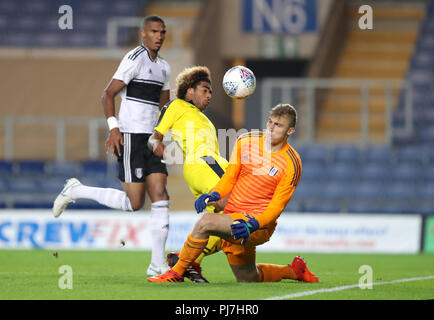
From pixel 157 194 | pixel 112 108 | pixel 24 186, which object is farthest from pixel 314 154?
pixel 112 108

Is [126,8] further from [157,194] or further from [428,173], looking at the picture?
[157,194]

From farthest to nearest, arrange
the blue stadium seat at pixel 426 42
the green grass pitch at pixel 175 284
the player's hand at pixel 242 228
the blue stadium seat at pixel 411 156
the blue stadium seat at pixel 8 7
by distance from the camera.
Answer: the blue stadium seat at pixel 426 42 < the blue stadium seat at pixel 8 7 < the blue stadium seat at pixel 411 156 < the player's hand at pixel 242 228 < the green grass pitch at pixel 175 284

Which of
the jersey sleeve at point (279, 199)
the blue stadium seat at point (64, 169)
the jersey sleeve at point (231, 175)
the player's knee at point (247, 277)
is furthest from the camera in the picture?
the blue stadium seat at point (64, 169)

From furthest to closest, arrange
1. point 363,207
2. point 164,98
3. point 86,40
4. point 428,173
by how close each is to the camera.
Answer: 1. point 86,40
2. point 428,173
3. point 363,207
4. point 164,98

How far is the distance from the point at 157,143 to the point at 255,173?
1.09m

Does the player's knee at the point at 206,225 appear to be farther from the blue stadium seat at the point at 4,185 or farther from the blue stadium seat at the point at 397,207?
the blue stadium seat at the point at 4,185

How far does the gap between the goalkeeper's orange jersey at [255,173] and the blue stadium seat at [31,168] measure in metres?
10.2

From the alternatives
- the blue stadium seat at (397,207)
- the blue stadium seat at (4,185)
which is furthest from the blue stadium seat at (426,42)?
the blue stadium seat at (4,185)

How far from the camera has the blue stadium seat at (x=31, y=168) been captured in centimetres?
1623

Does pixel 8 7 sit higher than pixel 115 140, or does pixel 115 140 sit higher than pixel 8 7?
pixel 8 7

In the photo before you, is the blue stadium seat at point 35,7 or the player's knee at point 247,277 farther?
the blue stadium seat at point 35,7

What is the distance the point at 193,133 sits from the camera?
291 inches

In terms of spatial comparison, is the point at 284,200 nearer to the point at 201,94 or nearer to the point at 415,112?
the point at 201,94
